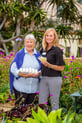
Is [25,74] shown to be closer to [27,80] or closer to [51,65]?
[27,80]

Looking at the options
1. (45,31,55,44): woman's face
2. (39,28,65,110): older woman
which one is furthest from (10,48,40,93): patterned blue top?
(45,31,55,44): woman's face

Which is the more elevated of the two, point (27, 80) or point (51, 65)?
point (51, 65)

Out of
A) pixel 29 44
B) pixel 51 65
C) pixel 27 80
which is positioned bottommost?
pixel 27 80

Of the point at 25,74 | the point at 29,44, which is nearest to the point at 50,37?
the point at 29,44

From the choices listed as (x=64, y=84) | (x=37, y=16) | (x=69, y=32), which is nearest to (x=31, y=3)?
(x=37, y=16)

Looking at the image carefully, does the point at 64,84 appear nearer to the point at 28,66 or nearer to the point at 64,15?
the point at 28,66

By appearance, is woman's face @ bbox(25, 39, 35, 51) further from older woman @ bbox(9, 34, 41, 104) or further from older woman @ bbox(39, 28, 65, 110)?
older woman @ bbox(39, 28, 65, 110)

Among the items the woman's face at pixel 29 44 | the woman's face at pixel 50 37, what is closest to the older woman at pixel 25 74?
the woman's face at pixel 29 44

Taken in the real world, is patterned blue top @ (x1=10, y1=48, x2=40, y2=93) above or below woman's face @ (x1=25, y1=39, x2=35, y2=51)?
below

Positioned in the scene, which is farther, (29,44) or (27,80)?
(27,80)

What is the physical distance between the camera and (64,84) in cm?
392

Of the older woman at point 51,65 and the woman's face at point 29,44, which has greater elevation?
the woman's face at point 29,44

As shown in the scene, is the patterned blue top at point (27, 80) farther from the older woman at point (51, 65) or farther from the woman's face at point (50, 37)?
the woman's face at point (50, 37)

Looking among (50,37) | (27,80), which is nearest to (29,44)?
(50,37)
